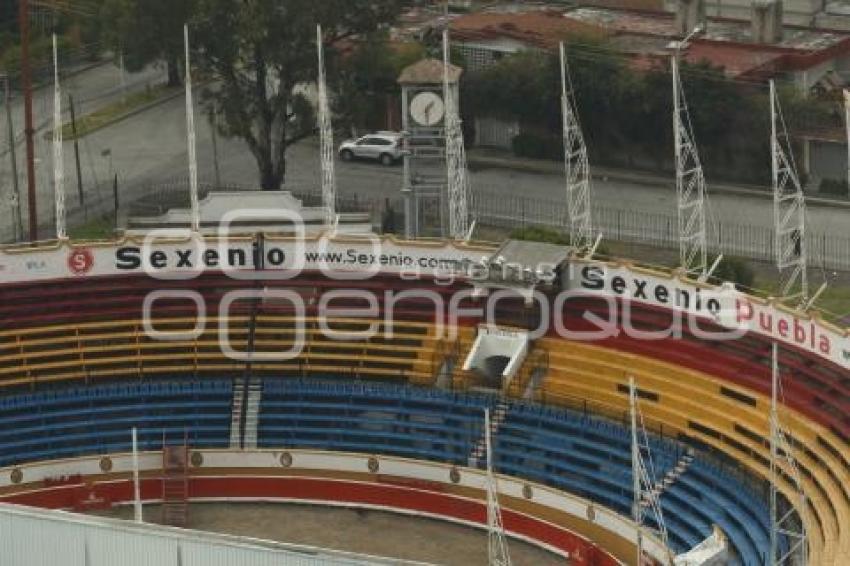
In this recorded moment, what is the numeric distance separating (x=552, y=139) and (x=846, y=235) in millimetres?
17670

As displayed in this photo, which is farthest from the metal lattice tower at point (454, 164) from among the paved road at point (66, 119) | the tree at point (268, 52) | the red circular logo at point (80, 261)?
the paved road at point (66, 119)

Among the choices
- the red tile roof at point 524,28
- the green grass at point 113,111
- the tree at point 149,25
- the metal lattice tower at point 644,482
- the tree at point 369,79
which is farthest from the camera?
the green grass at point 113,111

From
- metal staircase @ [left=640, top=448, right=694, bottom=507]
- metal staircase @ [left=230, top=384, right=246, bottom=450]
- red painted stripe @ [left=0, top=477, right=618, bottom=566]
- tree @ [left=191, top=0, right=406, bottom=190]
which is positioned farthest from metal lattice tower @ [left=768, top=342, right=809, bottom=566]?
tree @ [left=191, top=0, right=406, bottom=190]

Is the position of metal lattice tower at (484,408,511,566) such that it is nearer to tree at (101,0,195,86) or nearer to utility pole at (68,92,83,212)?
tree at (101,0,195,86)

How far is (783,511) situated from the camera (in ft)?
205

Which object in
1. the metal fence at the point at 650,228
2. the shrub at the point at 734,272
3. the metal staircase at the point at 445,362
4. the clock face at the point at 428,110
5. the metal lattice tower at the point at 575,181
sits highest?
the clock face at the point at 428,110

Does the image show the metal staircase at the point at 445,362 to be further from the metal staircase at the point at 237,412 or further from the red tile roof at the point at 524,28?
the red tile roof at the point at 524,28

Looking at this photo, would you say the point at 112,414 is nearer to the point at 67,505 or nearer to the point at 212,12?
the point at 67,505

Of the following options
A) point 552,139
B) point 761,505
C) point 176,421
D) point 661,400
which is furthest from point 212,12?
point 761,505

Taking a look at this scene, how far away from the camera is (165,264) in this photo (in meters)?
76.1

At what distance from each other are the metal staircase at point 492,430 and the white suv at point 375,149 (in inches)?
1265

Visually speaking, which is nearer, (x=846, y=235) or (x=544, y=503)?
(x=544, y=503)

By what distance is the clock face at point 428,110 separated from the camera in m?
80.8

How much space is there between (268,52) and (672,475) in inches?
1334
